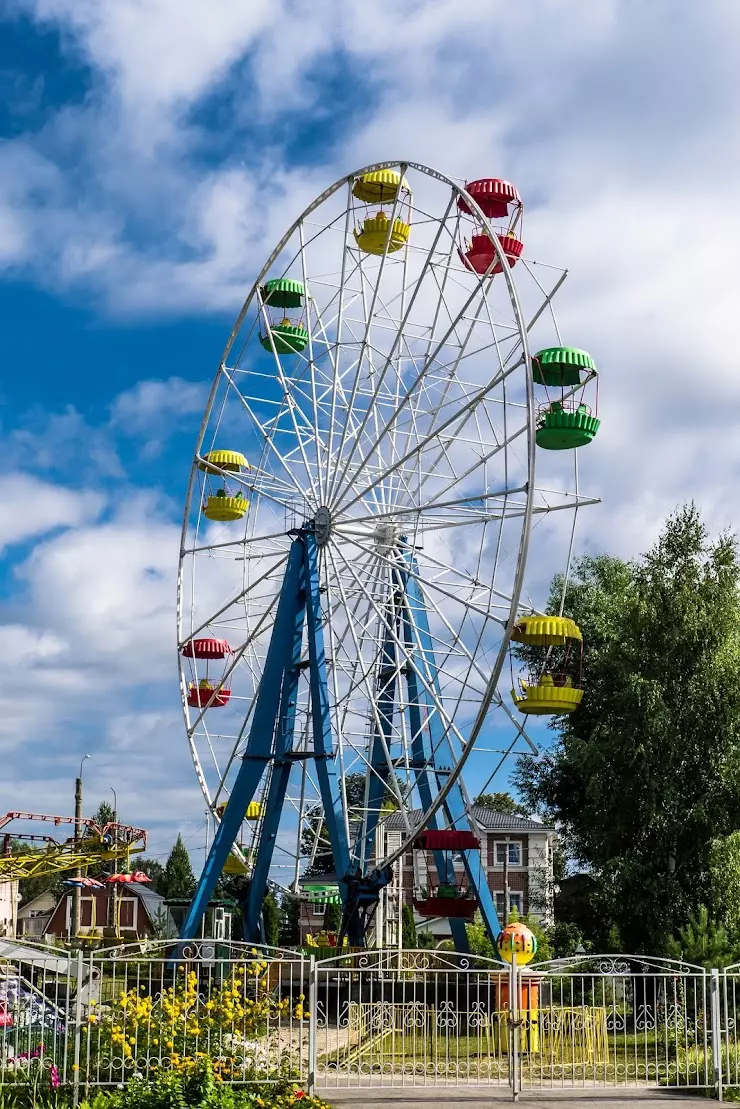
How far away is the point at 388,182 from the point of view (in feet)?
83.8

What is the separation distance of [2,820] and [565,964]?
33.8 m

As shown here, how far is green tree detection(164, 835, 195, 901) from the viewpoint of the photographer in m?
68.2

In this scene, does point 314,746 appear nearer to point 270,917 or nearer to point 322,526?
point 322,526

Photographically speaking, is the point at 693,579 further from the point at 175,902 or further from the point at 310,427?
the point at 175,902

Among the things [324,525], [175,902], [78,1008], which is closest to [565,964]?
[78,1008]

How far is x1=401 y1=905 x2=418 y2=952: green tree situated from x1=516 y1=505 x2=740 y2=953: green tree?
8.07 metres

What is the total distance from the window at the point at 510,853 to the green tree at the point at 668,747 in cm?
2096

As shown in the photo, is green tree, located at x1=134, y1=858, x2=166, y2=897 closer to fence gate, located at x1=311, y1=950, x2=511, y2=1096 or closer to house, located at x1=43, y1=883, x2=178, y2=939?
house, located at x1=43, y1=883, x2=178, y2=939

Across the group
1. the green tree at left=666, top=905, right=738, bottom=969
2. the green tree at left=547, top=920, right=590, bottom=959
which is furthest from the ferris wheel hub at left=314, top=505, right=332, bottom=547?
the green tree at left=547, top=920, right=590, bottom=959

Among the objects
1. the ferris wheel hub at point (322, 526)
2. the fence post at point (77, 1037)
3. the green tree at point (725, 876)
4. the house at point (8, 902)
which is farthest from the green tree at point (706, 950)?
the house at point (8, 902)

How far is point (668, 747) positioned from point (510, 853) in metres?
24.6

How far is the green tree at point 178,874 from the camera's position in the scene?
68.2m

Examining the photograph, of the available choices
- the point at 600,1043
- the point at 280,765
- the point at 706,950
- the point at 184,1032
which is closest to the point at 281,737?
the point at 280,765

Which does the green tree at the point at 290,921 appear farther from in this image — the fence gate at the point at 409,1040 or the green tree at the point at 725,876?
the fence gate at the point at 409,1040
